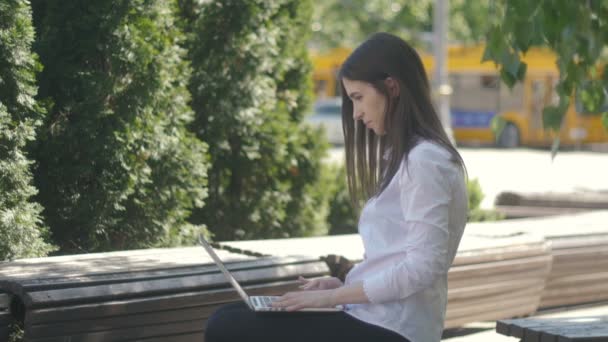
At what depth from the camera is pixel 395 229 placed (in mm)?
3764

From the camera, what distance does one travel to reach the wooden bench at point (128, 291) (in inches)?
183

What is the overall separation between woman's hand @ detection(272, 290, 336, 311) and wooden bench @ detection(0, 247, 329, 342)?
1.29m

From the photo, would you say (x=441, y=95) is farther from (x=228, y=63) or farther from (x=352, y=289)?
(x=352, y=289)

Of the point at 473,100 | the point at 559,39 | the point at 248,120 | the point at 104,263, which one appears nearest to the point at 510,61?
the point at 559,39

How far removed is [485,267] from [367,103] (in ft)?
11.0

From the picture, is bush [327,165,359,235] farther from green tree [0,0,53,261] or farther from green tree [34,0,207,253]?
green tree [0,0,53,261]

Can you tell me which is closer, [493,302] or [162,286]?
[162,286]

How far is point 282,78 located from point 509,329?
443 cm

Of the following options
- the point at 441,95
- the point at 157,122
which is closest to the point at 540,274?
the point at 157,122

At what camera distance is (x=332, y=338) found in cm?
371

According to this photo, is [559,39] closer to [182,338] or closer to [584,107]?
[584,107]

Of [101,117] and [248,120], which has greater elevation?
[101,117]

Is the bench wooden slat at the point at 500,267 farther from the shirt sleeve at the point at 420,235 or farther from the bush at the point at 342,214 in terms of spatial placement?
the shirt sleeve at the point at 420,235

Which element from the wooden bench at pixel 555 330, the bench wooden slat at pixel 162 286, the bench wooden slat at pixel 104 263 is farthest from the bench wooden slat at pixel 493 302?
the wooden bench at pixel 555 330
